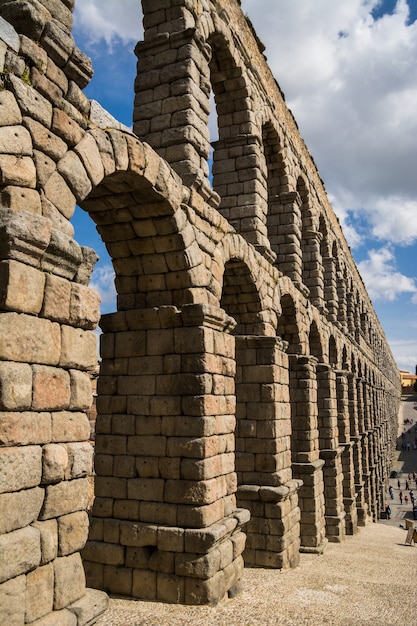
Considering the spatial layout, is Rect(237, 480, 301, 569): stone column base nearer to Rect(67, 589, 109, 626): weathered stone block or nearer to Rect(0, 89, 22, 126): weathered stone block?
Rect(67, 589, 109, 626): weathered stone block

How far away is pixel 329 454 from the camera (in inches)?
605

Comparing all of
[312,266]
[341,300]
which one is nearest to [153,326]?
[312,266]

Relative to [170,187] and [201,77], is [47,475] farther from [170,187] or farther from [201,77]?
[201,77]

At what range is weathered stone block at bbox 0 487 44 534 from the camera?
141 inches

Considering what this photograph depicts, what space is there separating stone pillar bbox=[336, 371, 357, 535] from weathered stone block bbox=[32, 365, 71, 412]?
49.9 feet

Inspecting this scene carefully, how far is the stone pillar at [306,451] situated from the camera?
12.5 metres

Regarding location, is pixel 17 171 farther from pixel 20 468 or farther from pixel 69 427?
pixel 20 468

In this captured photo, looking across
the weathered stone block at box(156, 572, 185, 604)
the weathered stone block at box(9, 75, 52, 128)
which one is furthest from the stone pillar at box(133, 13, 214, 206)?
the weathered stone block at box(156, 572, 185, 604)

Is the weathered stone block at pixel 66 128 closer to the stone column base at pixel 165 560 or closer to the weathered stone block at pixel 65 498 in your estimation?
the weathered stone block at pixel 65 498

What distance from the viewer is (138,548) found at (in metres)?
7.00

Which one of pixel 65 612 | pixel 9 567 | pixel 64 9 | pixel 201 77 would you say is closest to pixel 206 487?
pixel 65 612

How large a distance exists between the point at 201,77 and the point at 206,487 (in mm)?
6415

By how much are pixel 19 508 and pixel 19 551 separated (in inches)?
11.3

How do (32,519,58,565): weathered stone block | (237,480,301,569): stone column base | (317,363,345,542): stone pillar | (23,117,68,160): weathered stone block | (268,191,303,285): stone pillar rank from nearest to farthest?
1. (32,519,58,565): weathered stone block
2. (23,117,68,160): weathered stone block
3. (237,480,301,569): stone column base
4. (268,191,303,285): stone pillar
5. (317,363,345,542): stone pillar
